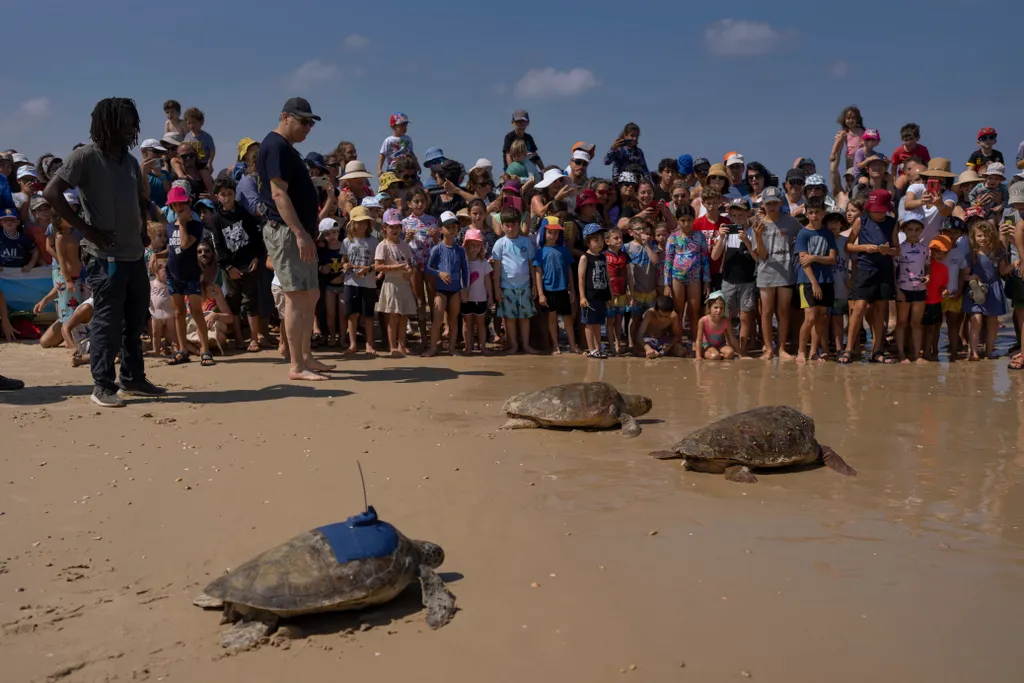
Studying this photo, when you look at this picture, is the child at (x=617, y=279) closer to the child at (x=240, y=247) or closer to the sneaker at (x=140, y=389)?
the child at (x=240, y=247)

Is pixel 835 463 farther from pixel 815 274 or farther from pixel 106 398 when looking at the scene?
pixel 106 398

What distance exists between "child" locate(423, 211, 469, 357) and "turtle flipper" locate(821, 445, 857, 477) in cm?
526

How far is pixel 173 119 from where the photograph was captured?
1284 centimetres

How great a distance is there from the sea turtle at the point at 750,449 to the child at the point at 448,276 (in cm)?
499

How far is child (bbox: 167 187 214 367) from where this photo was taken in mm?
9180

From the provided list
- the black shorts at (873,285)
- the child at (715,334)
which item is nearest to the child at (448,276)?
the child at (715,334)

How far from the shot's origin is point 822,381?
8.44 metres

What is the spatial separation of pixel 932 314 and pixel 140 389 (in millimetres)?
8205

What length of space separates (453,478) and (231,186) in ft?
19.7

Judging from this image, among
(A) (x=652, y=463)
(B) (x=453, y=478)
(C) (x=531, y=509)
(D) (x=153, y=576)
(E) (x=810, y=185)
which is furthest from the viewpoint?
(E) (x=810, y=185)

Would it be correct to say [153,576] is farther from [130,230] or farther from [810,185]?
[810,185]

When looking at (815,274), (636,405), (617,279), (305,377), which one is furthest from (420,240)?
(636,405)

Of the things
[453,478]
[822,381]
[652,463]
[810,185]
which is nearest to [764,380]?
[822,381]

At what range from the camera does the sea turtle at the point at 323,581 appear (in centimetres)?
326
